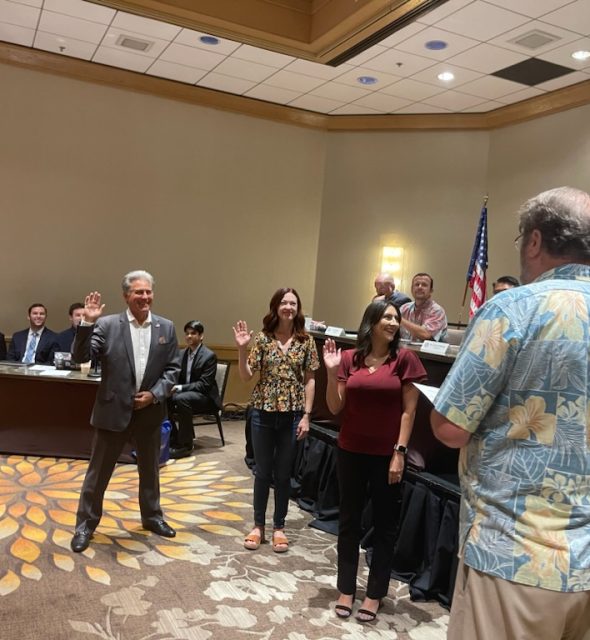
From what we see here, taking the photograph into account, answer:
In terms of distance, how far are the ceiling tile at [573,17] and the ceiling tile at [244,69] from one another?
2.92m

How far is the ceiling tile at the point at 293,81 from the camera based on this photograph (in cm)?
706

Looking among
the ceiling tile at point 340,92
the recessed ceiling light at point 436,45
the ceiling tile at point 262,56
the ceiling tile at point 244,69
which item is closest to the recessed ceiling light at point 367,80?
the ceiling tile at point 340,92

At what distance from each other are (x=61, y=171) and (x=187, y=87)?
5.96 feet

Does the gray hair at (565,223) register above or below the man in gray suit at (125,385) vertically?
above

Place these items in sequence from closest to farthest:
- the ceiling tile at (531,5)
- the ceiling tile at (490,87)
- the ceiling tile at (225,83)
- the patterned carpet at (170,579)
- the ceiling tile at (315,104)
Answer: the patterned carpet at (170,579), the ceiling tile at (531,5), the ceiling tile at (490,87), the ceiling tile at (225,83), the ceiling tile at (315,104)

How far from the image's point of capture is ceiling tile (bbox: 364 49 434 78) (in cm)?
615

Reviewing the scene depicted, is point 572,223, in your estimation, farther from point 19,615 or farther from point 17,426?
point 17,426

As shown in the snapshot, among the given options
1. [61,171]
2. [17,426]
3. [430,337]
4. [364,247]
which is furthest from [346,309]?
[17,426]

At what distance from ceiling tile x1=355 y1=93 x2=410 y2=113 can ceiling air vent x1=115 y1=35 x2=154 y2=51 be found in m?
2.54

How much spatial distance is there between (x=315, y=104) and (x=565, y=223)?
711cm

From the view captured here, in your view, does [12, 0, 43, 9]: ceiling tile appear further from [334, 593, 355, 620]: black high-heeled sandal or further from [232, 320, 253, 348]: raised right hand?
[334, 593, 355, 620]: black high-heeled sandal

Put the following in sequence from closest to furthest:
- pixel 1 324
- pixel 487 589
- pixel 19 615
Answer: pixel 487 589
pixel 19 615
pixel 1 324

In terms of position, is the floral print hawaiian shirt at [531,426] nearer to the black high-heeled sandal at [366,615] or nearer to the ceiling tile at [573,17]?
Answer: the black high-heeled sandal at [366,615]

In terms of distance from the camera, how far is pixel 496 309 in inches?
53.8
